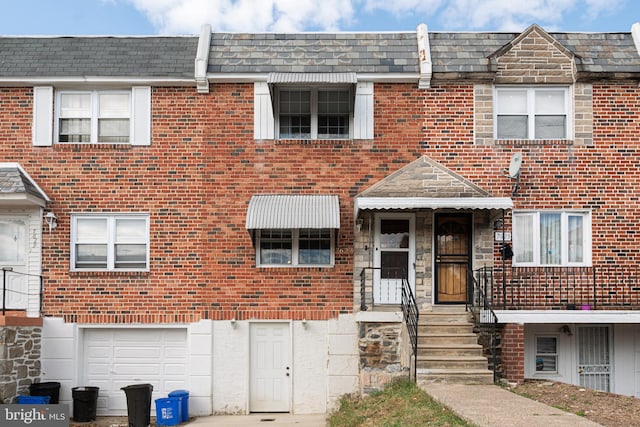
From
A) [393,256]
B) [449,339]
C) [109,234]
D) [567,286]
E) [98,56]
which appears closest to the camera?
[449,339]

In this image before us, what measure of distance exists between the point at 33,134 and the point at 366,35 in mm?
7732

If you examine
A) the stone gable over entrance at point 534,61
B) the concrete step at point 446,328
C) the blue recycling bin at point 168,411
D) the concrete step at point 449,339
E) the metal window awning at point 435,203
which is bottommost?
the blue recycling bin at point 168,411

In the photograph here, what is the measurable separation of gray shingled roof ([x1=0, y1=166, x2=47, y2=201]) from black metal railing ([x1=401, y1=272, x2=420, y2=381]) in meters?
7.90

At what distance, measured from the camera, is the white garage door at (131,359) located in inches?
609

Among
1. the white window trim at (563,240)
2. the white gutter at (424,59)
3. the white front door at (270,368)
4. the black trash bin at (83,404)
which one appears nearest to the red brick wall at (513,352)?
the white window trim at (563,240)

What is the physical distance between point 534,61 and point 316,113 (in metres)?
4.88

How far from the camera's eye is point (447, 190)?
1475 centimetres

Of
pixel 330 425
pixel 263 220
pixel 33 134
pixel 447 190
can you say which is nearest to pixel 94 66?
pixel 33 134

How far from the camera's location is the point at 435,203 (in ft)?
46.3

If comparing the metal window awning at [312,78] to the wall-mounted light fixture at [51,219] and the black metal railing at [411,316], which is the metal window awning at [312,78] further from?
the wall-mounted light fixture at [51,219]

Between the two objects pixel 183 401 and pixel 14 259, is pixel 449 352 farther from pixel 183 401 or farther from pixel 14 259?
pixel 14 259

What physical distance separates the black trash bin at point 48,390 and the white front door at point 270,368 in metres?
3.99

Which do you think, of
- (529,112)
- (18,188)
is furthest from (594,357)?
(18,188)

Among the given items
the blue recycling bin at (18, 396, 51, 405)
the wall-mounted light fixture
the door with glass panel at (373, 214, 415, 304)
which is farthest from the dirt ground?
the wall-mounted light fixture
